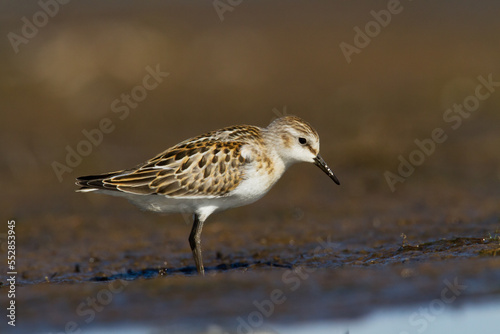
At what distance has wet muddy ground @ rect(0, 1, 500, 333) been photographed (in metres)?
10.9

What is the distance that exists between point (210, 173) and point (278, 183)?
18.6 ft

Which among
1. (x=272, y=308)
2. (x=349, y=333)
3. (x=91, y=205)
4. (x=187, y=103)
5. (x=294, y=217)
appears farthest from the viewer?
(x=187, y=103)

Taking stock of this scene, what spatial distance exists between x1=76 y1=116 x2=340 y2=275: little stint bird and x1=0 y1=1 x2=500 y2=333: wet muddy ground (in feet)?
3.22

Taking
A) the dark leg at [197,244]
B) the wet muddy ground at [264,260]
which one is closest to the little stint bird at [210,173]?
the dark leg at [197,244]

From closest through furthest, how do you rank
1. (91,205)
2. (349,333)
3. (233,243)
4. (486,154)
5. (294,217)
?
(349,333) < (233,243) < (294,217) < (91,205) < (486,154)

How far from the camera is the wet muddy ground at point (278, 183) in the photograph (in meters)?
10.9

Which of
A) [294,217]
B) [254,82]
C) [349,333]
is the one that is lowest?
[349,333]

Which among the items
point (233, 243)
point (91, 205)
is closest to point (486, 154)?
point (233, 243)

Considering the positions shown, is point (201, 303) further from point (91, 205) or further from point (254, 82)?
point (254, 82)

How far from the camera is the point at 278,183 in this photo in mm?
17906

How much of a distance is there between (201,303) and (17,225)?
256 inches

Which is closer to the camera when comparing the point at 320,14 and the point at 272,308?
the point at 272,308

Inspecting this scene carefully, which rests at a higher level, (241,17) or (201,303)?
(241,17)

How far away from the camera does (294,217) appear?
1595 centimetres
